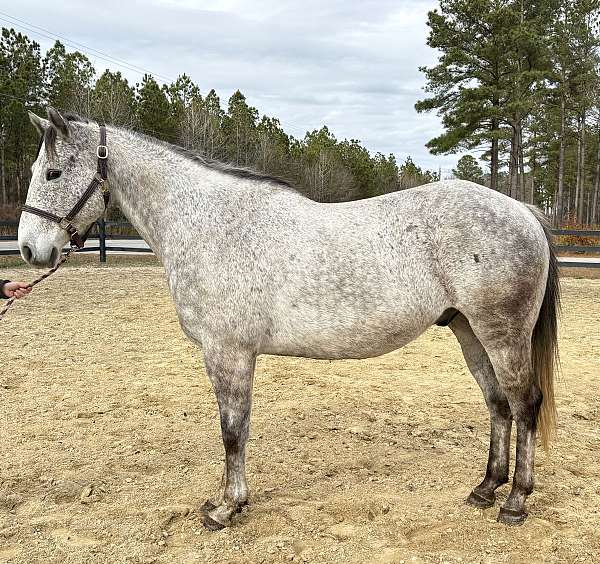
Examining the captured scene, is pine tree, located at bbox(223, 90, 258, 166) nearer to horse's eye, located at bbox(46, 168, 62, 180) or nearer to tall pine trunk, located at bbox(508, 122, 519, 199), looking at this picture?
tall pine trunk, located at bbox(508, 122, 519, 199)

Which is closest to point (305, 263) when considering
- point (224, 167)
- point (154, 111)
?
point (224, 167)

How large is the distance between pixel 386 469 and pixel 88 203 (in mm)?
2750

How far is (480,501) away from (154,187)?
2875mm

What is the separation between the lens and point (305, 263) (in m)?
2.85

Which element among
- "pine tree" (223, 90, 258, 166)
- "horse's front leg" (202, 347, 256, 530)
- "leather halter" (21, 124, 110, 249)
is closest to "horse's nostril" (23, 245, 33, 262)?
"leather halter" (21, 124, 110, 249)

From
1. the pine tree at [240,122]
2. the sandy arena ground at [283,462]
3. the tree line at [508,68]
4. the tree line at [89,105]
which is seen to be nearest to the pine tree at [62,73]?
the tree line at [89,105]

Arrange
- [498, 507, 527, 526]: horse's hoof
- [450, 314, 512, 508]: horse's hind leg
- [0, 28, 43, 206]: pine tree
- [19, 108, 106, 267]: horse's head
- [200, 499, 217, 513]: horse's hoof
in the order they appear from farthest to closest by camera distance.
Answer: [0, 28, 43, 206]: pine tree < [450, 314, 512, 508]: horse's hind leg < [200, 499, 217, 513]: horse's hoof < [498, 507, 527, 526]: horse's hoof < [19, 108, 106, 267]: horse's head

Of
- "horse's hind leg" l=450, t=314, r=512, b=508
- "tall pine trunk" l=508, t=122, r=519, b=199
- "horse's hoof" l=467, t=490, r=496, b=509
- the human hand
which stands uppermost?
"tall pine trunk" l=508, t=122, r=519, b=199

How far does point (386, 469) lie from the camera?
3684 mm

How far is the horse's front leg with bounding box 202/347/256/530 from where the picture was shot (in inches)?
115

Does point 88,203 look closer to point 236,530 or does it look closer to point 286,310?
point 286,310

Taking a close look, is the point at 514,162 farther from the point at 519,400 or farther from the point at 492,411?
the point at 519,400

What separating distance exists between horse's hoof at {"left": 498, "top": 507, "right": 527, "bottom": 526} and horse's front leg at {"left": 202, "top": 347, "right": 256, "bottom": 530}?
1.58m

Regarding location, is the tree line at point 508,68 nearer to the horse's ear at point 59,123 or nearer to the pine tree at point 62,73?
the pine tree at point 62,73
